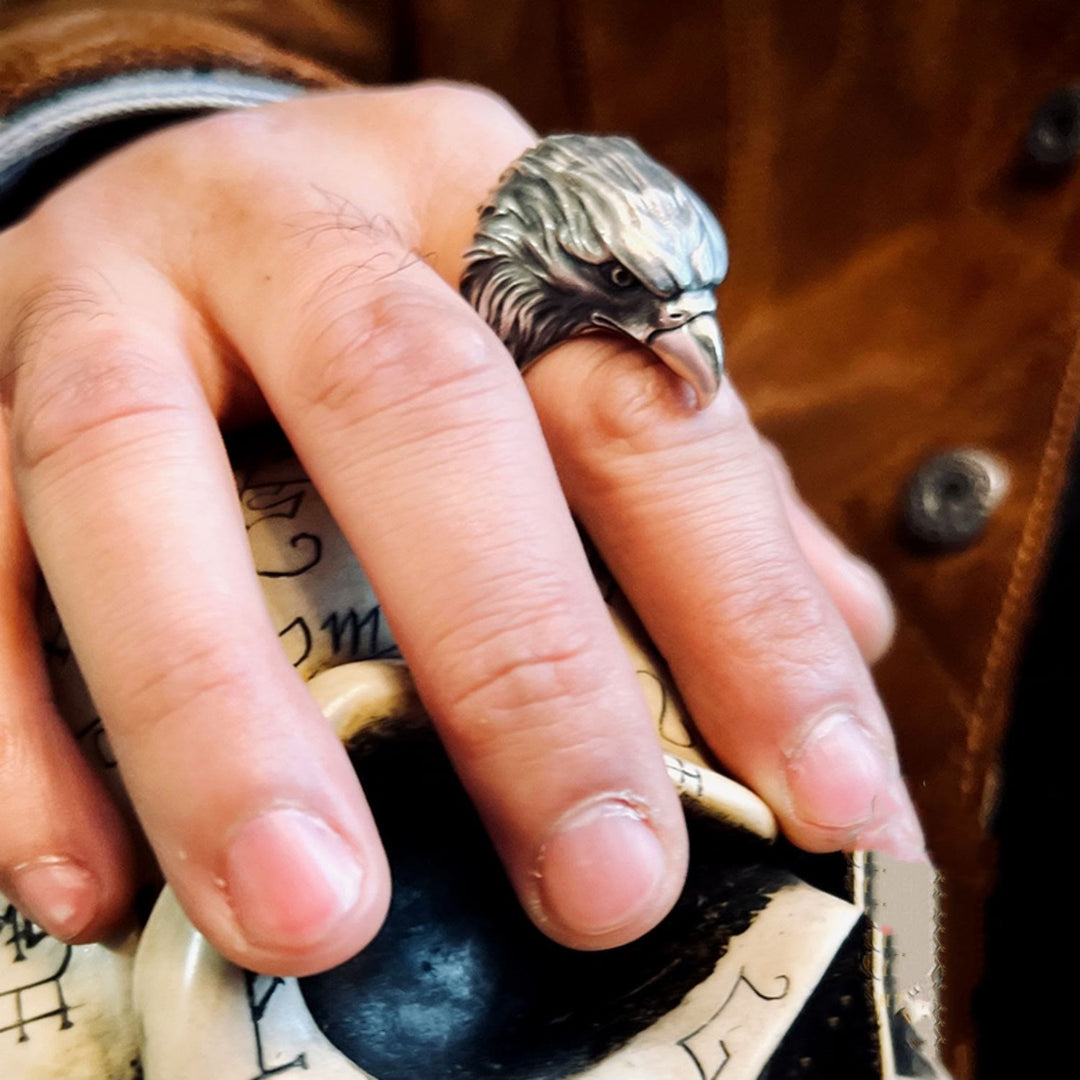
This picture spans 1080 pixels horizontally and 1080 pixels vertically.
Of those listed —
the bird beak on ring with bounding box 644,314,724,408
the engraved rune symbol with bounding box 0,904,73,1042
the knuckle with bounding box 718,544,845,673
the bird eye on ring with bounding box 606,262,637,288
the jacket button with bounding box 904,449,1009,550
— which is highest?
the bird eye on ring with bounding box 606,262,637,288

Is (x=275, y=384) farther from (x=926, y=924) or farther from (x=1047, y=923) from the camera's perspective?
(x=1047, y=923)

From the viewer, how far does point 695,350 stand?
502 millimetres

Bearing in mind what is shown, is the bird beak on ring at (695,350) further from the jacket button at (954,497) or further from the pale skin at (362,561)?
the jacket button at (954,497)

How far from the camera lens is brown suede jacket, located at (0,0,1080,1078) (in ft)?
2.74

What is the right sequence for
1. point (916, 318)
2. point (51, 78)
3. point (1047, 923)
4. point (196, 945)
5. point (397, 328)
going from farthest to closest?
point (916, 318) → point (1047, 923) → point (51, 78) → point (397, 328) → point (196, 945)

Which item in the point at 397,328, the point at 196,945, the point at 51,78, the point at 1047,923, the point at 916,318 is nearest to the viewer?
the point at 196,945

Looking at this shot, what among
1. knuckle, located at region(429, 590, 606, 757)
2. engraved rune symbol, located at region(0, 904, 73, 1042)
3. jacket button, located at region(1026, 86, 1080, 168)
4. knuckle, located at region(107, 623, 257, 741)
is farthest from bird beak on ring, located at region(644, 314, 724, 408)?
jacket button, located at region(1026, 86, 1080, 168)

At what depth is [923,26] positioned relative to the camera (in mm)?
876

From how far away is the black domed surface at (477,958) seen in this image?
0.38 m

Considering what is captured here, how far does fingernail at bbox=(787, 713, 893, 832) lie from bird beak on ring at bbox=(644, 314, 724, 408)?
186mm

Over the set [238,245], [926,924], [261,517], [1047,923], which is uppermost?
[238,245]

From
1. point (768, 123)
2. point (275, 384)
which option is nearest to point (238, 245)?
point (275, 384)

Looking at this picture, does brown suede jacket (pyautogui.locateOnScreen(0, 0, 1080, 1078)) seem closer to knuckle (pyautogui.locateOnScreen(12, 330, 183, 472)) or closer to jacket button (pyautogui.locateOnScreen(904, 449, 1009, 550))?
jacket button (pyautogui.locateOnScreen(904, 449, 1009, 550))

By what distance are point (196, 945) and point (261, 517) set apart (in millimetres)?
196
